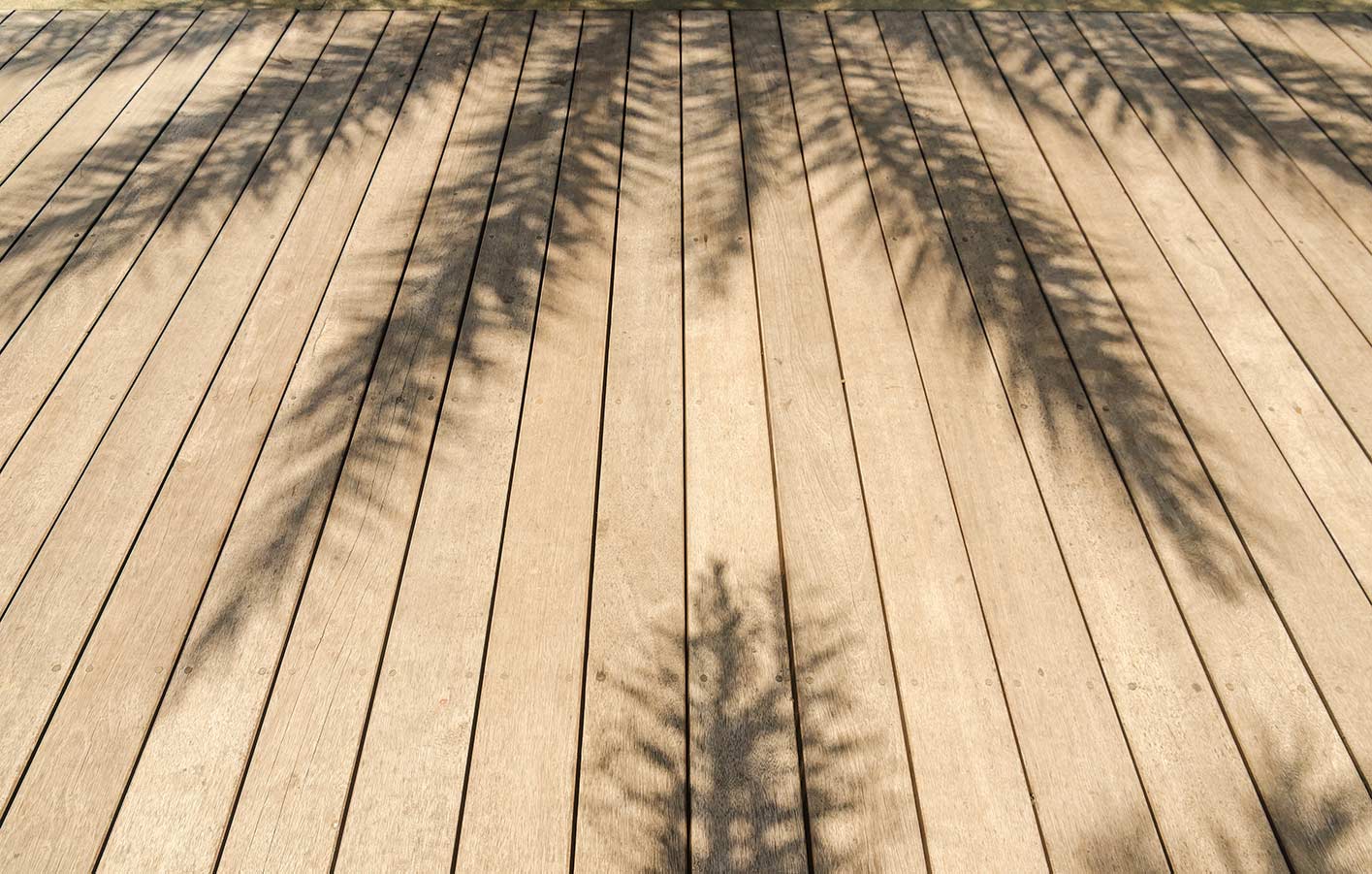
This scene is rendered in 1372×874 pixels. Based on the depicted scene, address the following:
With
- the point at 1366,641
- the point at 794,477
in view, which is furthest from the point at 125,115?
the point at 1366,641

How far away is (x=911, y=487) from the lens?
179 centimetres

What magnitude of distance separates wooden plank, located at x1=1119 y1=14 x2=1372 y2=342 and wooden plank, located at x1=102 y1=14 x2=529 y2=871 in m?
2.05

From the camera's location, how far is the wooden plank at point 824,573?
1390 mm

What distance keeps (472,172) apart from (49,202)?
1.11m

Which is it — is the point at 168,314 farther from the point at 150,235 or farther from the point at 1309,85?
the point at 1309,85

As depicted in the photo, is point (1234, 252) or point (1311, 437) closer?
point (1311, 437)

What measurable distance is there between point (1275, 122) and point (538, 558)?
2516 millimetres

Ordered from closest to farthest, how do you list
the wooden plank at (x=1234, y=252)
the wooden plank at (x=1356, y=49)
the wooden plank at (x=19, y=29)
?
the wooden plank at (x=1234, y=252) → the wooden plank at (x=1356, y=49) → the wooden plank at (x=19, y=29)

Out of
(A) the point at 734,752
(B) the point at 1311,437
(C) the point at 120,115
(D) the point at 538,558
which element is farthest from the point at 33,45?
(B) the point at 1311,437

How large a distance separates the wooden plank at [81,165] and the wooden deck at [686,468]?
1 centimetres

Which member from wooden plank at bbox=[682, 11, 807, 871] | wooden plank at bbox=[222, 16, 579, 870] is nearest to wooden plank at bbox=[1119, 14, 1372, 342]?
wooden plank at bbox=[682, 11, 807, 871]

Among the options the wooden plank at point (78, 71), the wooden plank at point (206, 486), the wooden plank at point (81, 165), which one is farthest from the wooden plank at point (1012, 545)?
the wooden plank at point (78, 71)

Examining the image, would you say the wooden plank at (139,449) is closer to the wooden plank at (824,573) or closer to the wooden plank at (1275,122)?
the wooden plank at (824,573)

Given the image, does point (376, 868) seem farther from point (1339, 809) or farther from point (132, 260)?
point (132, 260)
